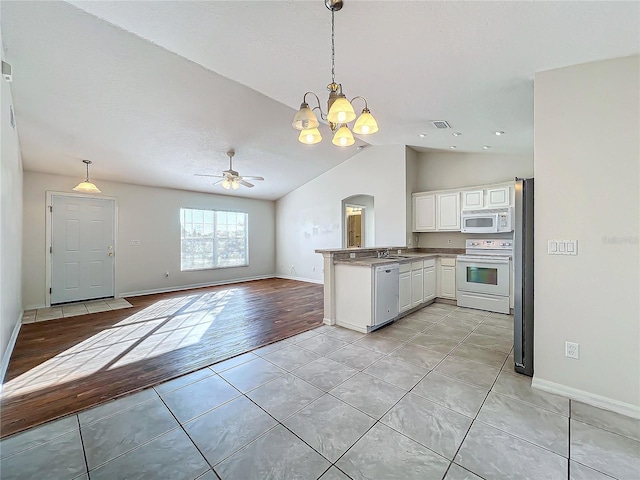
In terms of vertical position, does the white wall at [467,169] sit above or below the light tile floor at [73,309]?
above

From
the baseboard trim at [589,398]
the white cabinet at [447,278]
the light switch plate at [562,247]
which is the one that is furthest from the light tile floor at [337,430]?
the white cabinet at [447,278]

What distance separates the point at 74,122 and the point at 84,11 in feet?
6.67

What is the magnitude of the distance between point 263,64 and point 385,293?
117 inches

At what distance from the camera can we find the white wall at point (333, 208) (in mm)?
5742

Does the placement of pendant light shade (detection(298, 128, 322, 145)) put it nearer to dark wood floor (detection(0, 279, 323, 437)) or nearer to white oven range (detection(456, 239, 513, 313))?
dark wood floor (detection(0, 279, 323, 437))

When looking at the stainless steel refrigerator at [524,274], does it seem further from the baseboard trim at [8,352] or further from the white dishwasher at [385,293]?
the baseboard trim at [8,352]

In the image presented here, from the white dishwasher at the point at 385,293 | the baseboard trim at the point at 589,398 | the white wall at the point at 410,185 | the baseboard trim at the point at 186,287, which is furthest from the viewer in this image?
the baseboard trim at the point at 186,287

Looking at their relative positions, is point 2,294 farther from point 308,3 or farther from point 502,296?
point 502,296

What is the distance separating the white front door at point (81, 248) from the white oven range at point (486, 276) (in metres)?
6.83


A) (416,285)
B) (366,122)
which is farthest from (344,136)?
(416,285)

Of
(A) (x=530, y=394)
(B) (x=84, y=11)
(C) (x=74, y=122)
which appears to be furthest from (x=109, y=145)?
(A) (x=530, y=394)

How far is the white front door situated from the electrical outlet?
722 cm

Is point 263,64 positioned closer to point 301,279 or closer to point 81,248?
point 81,248

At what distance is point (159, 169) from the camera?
553cm
